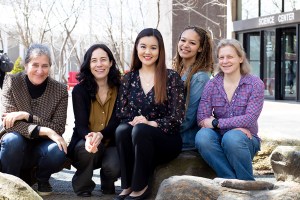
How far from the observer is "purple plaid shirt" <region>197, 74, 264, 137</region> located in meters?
4.70

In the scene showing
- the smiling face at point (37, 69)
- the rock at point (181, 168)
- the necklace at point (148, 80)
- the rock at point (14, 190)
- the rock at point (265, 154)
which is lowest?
the rock at point (265, 154)

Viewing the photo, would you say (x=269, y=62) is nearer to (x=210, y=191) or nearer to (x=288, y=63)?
(x=288, y=63)

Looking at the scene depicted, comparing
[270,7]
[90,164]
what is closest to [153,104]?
[90,164]

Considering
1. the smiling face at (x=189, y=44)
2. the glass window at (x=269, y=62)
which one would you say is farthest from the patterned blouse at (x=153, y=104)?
the glass window at (x=269, y=62)

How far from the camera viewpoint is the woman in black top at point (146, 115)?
4.53 metres

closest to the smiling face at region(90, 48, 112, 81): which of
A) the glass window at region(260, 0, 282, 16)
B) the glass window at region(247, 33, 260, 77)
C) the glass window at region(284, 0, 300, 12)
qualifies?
the glass window at region(284, 0, 300, 12)

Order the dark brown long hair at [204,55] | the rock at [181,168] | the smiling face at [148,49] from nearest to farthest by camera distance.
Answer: the smiling face at [148,49], the rock at [181,168], the dark brown long hair at [204,55]

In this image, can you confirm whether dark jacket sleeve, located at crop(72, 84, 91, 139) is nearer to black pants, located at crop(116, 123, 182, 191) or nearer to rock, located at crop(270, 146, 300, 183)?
black pants, located at crop(116, 123, 182, 191)

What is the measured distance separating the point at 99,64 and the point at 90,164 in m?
0.88

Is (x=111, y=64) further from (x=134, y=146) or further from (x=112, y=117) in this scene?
(x=134, y=146)

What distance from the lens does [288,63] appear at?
22.5 m

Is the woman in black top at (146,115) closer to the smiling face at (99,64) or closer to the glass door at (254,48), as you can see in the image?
the smiling face at (99,64)

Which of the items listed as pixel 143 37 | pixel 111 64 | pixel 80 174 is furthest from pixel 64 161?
pixel 143 37

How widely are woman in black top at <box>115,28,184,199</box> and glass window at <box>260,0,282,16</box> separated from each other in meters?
18.8
